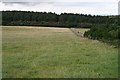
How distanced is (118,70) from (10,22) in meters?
105

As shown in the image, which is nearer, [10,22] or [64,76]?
[64,76]

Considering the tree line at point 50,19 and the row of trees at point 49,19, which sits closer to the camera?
the tree line at point 50,19

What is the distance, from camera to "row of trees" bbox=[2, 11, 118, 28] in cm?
11834

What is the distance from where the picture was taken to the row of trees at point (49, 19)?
118338 mm

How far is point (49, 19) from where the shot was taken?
12950cm

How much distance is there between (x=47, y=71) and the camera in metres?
13.9

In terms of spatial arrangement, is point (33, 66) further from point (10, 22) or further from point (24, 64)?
point (10, 22)

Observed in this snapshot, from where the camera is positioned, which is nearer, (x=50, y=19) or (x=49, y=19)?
(x=50, y=19)

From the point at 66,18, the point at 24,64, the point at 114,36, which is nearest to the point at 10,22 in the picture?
the point at 66,18

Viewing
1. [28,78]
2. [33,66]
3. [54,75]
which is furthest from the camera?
[33,66]

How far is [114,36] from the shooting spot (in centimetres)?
3312

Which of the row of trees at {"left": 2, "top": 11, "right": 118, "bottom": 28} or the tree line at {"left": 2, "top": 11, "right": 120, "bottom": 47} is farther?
the row of trees at {"left": 2, "top": 11, "right": 118, "bottom": 28}

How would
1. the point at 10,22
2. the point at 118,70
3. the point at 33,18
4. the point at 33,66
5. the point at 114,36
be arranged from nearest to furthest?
the point at 118,70
the point at 33,66
the point at 114,36
the point at 10,22
the point at 33,18

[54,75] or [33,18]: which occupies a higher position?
[33,18]
